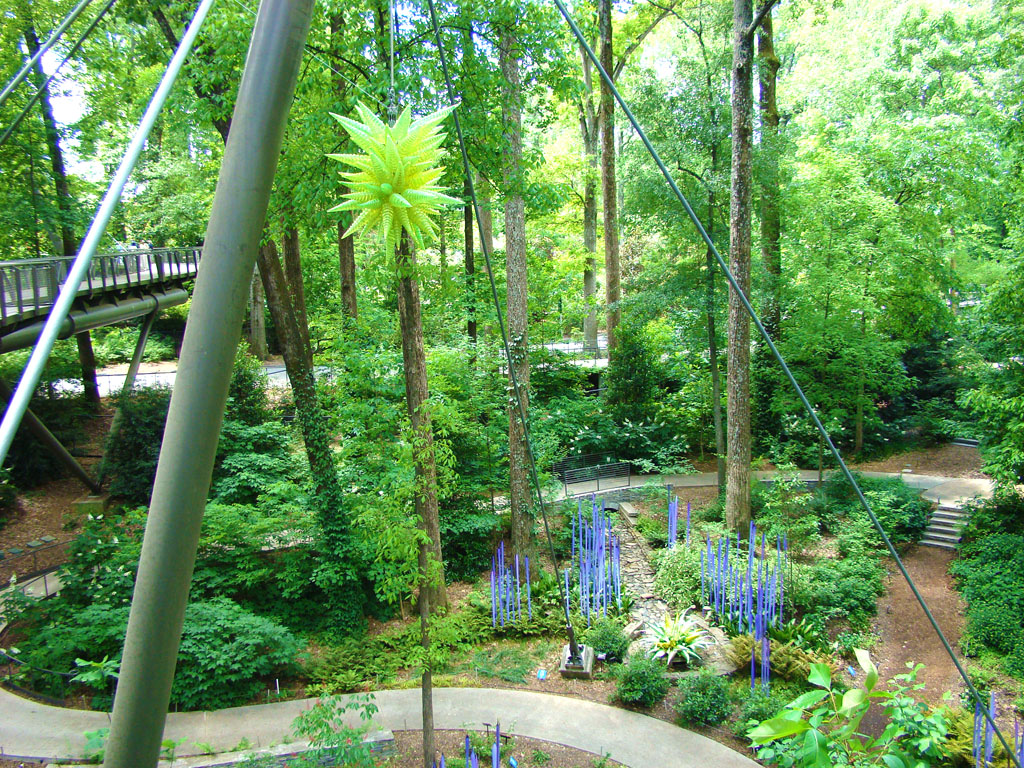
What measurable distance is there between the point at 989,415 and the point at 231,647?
14.8 m

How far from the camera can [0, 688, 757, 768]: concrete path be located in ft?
27.7

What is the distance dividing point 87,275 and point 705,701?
13803mm

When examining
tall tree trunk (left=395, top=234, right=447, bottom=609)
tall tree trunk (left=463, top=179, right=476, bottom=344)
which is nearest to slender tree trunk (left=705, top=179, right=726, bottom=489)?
tall tree trunk (left=463, top=179, right=476, bottom=344)

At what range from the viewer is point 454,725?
9.08m

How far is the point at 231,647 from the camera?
9414 mm

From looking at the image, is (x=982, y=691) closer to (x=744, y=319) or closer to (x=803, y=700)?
(x=744, y=319)

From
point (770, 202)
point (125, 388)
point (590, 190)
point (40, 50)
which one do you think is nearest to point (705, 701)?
point (40, 50)

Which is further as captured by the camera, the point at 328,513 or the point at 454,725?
the point at 328,513

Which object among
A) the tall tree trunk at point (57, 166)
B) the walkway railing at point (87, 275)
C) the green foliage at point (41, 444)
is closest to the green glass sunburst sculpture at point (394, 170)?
the walkway railing at point (87, 275)

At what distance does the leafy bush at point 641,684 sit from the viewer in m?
9.54

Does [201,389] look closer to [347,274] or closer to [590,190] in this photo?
[347,274]

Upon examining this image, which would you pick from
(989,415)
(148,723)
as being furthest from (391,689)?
(989,415)

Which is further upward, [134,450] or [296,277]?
[296,277]

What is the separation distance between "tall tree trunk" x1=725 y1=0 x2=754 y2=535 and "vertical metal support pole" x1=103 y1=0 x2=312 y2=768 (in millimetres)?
12836
